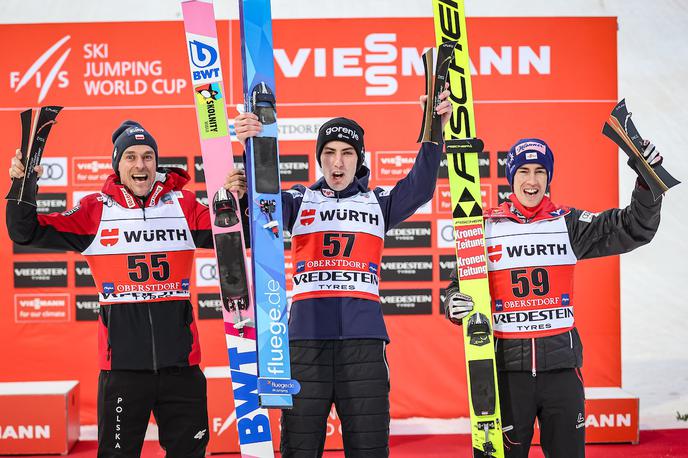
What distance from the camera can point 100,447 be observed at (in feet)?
9.20

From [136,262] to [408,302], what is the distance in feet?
8.47

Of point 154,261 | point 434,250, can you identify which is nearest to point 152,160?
point 154,261

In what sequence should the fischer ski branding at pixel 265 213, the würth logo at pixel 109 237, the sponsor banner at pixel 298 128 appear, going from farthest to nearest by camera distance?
the sponsor banner at pixel 298 128 → the würth logo at pixel 109 237 → the fischer ski branding at pixel 265 213

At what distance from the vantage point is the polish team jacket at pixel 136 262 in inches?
111

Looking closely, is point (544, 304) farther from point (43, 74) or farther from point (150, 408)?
point (43, 74)

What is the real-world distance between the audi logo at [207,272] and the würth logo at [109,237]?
2.22 metres

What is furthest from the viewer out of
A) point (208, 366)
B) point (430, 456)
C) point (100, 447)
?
point (208, 366)

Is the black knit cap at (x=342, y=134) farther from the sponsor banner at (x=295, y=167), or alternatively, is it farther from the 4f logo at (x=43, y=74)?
the 4f logo at (x=43, y=74)

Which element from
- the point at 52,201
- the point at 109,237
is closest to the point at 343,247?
the point at 109,237

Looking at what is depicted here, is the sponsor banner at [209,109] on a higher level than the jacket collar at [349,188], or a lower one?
higher

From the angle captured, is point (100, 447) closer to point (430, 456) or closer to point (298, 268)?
point (298, 268)

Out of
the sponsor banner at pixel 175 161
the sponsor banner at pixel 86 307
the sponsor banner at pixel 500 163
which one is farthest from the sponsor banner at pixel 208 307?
the sponsor banner at pixel 500 163

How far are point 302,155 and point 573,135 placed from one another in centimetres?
181

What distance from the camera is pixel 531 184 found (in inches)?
116
